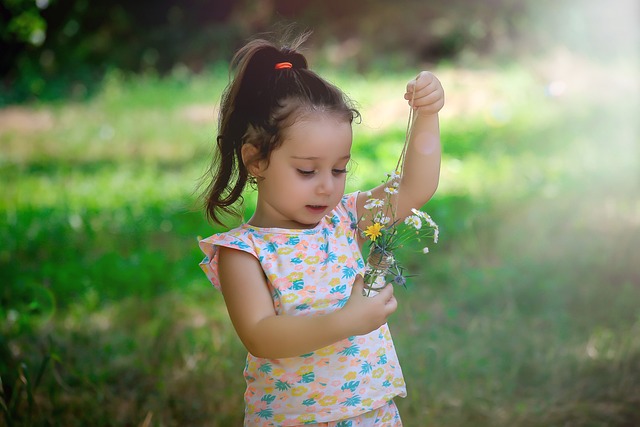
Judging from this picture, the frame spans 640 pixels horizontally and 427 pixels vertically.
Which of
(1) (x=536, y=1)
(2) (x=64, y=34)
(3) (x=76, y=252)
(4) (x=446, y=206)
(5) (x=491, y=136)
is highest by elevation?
(1) (x=536, y=1)

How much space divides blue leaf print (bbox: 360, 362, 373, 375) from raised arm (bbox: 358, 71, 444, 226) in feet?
1.24

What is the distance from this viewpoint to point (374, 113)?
318 inches

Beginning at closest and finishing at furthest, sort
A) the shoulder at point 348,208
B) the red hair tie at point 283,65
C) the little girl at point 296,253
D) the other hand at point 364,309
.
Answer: the other hand at point 364,309
the little girl at point 296,253
the red hair tie at point 283,65
the shoulder at point 348,208

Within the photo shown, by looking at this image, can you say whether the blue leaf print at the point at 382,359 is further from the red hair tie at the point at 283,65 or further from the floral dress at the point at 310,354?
the red hair tie at the point at 283,65

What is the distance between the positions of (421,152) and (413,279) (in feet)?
7.26

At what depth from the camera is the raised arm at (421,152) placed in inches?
78.1

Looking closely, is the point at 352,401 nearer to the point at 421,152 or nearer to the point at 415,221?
the point at 415,221

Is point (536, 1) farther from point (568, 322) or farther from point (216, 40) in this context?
point (568, 322)

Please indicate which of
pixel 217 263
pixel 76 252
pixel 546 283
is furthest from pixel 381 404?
pixel 76 252

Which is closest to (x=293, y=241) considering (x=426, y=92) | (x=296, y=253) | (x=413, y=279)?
(x=296, y=253)

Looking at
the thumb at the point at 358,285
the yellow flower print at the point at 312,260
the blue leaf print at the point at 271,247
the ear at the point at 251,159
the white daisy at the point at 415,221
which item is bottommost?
the thumb at the point at 358,285

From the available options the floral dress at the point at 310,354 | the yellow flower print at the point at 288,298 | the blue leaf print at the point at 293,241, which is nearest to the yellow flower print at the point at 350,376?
the floral dress at the point at 310,354

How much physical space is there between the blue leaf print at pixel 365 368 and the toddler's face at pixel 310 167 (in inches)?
13.6

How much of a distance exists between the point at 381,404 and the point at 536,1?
1086cm
